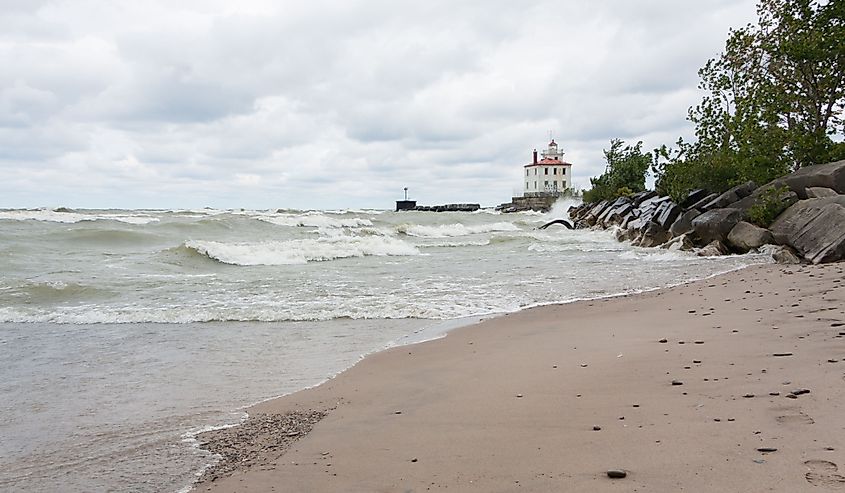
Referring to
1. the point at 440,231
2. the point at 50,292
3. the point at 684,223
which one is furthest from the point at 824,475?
the point at 440,231

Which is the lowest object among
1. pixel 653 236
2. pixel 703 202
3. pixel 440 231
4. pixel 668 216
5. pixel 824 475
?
pixel 824 475

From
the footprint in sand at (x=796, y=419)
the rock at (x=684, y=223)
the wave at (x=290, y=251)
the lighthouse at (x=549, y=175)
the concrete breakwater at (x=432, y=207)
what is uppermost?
the lighthouse at (x=549, y=175)

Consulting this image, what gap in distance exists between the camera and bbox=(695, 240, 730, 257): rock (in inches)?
622

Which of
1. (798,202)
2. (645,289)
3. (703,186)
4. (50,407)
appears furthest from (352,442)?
(703,186)

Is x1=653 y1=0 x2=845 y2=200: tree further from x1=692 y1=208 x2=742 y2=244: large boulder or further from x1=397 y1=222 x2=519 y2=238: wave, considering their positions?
x1=397 y1=222 x2=519 y2=238: wave

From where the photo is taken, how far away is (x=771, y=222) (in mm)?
15148

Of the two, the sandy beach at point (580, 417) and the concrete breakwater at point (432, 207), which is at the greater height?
the concrete breakwater at point (432, 207)

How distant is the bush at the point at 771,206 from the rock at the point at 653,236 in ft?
14.9

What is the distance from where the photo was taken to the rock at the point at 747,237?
14664mm

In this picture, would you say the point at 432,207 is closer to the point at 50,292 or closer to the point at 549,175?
the point at 549,175

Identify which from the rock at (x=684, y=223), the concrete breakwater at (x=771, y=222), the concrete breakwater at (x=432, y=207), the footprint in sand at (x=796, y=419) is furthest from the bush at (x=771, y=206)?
the concrete breakwater at (x=432, y=207)

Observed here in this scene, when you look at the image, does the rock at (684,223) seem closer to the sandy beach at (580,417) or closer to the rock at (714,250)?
the rock at (714,250)

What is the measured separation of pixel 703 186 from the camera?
71.8 ft

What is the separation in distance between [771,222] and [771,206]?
1.32 ft
